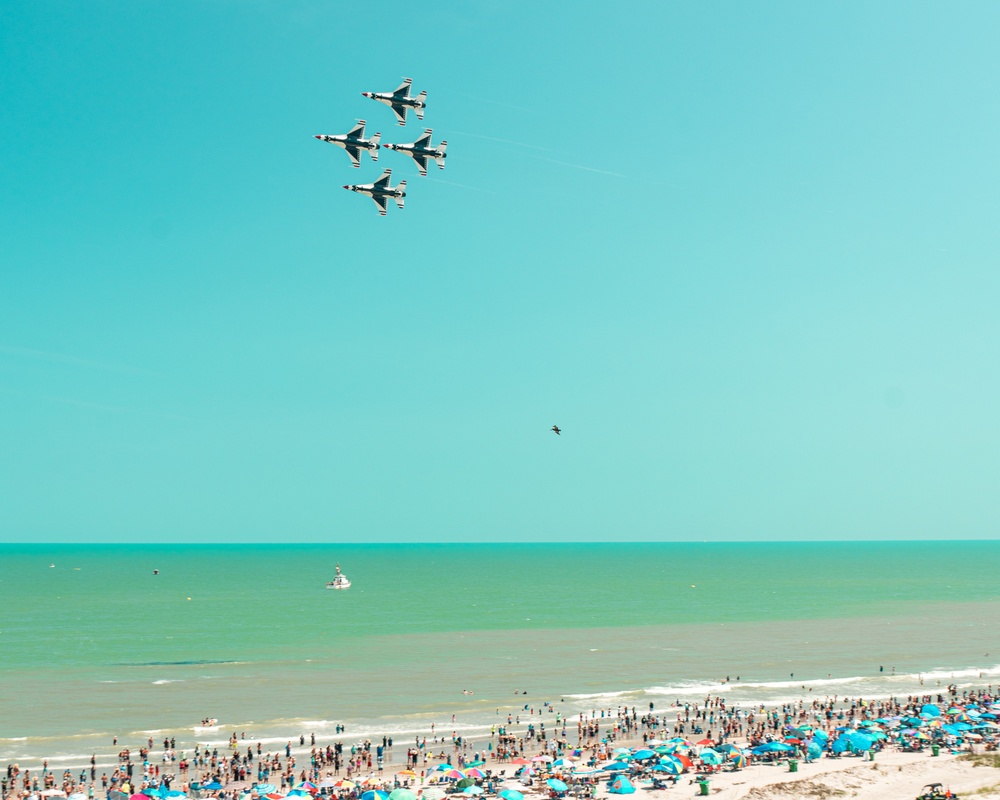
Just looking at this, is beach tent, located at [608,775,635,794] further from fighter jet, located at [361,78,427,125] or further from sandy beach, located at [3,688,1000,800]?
fighter jet, located at [361,78,427,125]

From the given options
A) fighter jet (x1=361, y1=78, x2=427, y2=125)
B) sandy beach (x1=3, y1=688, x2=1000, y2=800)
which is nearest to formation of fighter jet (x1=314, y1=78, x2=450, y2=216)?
fighter jet (x1=361, y1=78, x2=427, y2=125)

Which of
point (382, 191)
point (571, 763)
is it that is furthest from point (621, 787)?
point (382, 191)

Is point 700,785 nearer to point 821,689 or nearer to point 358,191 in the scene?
point 821,689

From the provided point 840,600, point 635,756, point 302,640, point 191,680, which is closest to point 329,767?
point 635,756

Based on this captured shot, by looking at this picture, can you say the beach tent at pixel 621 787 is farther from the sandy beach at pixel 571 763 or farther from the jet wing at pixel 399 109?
the jet wing at pixel 399 109

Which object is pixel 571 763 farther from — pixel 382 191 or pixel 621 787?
pixel 382 191
